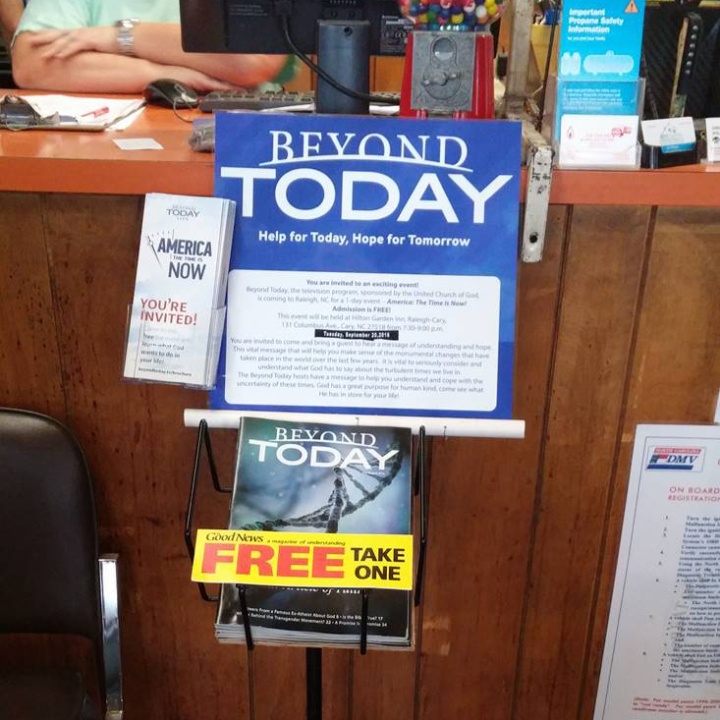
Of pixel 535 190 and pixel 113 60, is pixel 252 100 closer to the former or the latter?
pixel 535 190

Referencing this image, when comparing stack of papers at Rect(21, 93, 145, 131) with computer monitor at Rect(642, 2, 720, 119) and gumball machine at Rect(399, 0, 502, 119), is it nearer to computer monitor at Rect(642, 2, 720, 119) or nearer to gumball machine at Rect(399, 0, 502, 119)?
gumball machine at Rect(399, 0, 502, 119)

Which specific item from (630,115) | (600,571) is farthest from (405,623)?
(630,115)

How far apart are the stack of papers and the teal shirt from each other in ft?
2.23

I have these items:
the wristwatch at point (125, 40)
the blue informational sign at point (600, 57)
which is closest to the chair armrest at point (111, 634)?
the blue informational sign at point (600, 57)

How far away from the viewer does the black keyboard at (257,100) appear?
4.00ft

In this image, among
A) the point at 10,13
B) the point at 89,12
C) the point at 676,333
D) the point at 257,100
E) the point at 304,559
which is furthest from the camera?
the point at 10,13

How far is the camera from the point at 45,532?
1.16 meters

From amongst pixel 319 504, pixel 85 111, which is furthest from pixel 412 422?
pixel 85 111

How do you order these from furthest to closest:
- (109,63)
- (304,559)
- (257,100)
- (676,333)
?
(109,63) → (257,100) → (676,333) → (304,559)

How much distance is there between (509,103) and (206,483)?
2.33 feet

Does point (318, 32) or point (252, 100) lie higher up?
point (318, 32)

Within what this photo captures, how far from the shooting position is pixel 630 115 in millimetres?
944

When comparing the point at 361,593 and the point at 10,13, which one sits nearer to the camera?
the point at 361,593

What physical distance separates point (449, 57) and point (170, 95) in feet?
2.04
